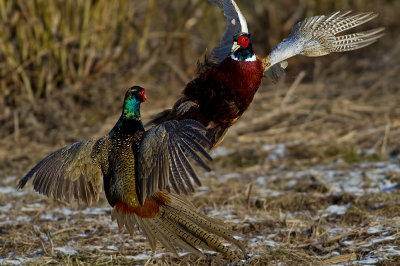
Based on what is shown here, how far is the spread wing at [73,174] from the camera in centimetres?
302

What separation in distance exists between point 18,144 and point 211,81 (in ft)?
10.3

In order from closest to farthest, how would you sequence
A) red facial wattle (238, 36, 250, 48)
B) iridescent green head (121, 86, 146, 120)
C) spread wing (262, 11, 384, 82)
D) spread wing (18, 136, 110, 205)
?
spread wing (18, 136, 110, 205)
iridescent green head (121, 86, 146, 120)
red facial wattle (238, 36, 250, 48)
spread wing (262, 11, 384, 82)

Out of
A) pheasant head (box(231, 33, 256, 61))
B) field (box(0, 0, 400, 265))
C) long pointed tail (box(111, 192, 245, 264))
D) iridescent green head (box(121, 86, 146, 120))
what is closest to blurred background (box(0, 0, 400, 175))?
field (box(0, 0, 400, 265))

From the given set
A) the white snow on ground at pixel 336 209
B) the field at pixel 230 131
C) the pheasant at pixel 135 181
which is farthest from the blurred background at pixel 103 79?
the pheasant at pixel 135 181

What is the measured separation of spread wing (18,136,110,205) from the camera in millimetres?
3018

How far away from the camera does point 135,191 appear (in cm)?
296

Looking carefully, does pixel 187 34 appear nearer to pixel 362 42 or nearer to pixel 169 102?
pixel 169 102

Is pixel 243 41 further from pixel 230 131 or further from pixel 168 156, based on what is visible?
pixel 230 131

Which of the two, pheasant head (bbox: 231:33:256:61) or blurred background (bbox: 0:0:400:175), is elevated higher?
blurred background (bbox: 0:0:400:175)

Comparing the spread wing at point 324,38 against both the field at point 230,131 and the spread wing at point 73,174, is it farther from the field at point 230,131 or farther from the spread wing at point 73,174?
the spread wing at point 73,174

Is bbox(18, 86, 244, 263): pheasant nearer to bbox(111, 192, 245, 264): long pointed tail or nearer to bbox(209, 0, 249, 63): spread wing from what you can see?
bbox(111, 192, 245, 264): long pointed tail

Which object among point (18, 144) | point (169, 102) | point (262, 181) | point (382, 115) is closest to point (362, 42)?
point (262, 181)

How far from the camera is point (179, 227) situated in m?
2.91

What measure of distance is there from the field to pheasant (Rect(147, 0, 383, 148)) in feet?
1.12
